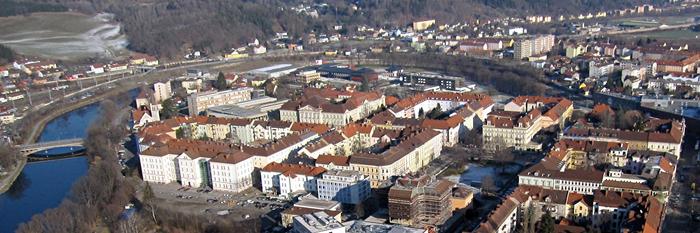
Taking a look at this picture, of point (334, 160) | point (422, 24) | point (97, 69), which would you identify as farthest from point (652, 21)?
point (334, 160)

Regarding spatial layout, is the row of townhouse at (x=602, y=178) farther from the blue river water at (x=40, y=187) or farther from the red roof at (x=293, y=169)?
the blue river water at (x=40, y=187)

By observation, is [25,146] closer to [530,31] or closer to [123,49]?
[123,49]

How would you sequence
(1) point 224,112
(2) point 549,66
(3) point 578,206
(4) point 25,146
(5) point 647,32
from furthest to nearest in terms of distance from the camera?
(5) point 647,32
(2) point 549,66
(1) point 224,112
(4) point 25,146
(3) point 578,206

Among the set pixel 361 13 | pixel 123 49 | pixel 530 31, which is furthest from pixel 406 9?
pixel 123 49

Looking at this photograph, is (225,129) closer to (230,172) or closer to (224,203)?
(230,172)

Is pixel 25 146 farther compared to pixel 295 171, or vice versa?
pixel 25 146

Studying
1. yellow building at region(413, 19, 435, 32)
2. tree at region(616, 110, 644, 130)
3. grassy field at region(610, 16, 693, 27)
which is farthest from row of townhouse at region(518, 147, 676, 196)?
yellow building at region(413, 19, 435, 32)
